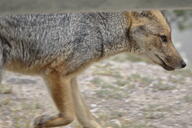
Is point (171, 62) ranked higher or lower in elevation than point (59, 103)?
higher

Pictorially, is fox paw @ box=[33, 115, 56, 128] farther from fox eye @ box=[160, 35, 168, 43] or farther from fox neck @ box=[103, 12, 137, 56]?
fox eye @ box=[160, 35, 168, 43]

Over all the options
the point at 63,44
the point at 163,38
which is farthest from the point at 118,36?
the point at 63,44

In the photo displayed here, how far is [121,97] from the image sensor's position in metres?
6.91

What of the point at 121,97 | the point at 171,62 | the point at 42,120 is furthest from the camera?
the point at 121,97

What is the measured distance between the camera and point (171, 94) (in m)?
7.12

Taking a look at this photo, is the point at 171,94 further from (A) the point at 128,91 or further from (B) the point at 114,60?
(B) the point at 114,60

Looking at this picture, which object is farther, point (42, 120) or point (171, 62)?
point (171, 62)

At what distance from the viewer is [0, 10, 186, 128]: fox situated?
199 inches

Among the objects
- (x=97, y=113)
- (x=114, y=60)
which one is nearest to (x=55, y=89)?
(x=97, y=113)

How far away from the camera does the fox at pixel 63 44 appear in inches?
199

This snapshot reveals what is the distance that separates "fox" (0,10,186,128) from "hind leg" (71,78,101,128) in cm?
1

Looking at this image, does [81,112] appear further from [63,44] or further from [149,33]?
[149,33]

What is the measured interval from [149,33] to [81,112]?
110cm

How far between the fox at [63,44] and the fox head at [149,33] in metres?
0.01
